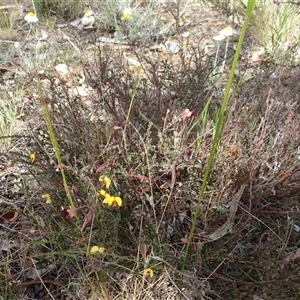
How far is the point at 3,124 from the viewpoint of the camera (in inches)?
79.7

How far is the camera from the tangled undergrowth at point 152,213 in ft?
4.43

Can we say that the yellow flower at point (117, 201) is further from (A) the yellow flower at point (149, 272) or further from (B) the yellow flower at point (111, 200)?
(A) the yellow flower at point (149, 272)

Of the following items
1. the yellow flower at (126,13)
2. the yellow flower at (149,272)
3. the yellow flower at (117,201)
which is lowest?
the yellow flower at (149,272)

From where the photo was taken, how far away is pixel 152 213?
1.50 meters

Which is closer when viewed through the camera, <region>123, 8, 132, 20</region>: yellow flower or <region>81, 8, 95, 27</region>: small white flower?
<region>123, 8, 132, 20</region>: yellow flower

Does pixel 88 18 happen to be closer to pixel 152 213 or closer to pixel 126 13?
pixel 126 13

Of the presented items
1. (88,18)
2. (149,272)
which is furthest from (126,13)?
(149,272)

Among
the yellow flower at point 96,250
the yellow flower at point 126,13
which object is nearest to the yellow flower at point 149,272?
the yellow flower at point 96,250

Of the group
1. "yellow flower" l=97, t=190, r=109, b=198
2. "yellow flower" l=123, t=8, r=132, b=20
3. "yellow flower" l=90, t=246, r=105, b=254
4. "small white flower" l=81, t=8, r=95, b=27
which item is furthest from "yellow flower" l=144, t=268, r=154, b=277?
"small white flower" l=81, t=8, r=95, b=27

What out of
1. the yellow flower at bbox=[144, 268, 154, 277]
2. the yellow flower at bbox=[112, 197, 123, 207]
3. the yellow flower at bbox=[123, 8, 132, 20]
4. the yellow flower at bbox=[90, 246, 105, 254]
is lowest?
the yellow flower at bbox=[144, 268, 154, 277]

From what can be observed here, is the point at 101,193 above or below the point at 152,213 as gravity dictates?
above

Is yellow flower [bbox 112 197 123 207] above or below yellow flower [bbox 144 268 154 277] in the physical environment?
above

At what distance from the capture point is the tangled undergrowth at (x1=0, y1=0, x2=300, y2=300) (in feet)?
4.43

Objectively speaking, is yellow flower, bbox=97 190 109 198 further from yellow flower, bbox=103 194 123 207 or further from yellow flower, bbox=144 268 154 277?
yellow flower, bbox=144 268 154 277
